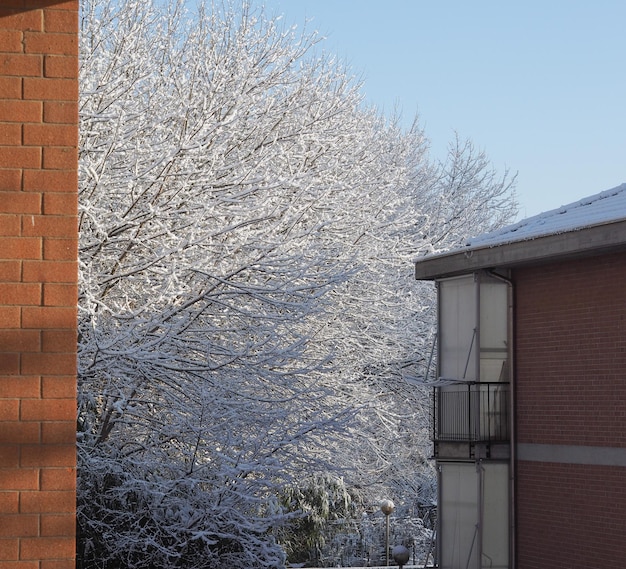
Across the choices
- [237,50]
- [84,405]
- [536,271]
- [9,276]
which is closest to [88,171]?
[84,405]

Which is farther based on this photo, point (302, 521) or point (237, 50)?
point (302, 521)

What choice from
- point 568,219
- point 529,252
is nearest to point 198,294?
point 529,252

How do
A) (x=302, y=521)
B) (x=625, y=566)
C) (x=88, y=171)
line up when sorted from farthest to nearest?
(x=302, y=521)
(x=625, y=566)
(x=88, y=171)

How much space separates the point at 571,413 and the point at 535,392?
3.79 feet

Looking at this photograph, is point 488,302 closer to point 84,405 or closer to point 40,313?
point 84,405

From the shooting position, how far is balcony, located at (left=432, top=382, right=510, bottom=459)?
19469mm

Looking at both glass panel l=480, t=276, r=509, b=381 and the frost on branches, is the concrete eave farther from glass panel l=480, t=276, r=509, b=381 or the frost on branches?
the frost on branches

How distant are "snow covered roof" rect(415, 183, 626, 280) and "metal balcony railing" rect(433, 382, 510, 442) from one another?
2231 millimetres

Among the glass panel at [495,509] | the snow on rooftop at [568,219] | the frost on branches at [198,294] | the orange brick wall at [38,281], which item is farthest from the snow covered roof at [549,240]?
the orange brick wall at [38,281]

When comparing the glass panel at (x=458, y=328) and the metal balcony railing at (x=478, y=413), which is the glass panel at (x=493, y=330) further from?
the metal balcony railing at (x=478, y=413)

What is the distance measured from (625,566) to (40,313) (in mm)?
13685

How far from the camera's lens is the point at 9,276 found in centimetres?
434

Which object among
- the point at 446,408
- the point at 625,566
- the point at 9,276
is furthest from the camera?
the point at 446,408

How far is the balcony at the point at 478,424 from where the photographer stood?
1947 centimetres
